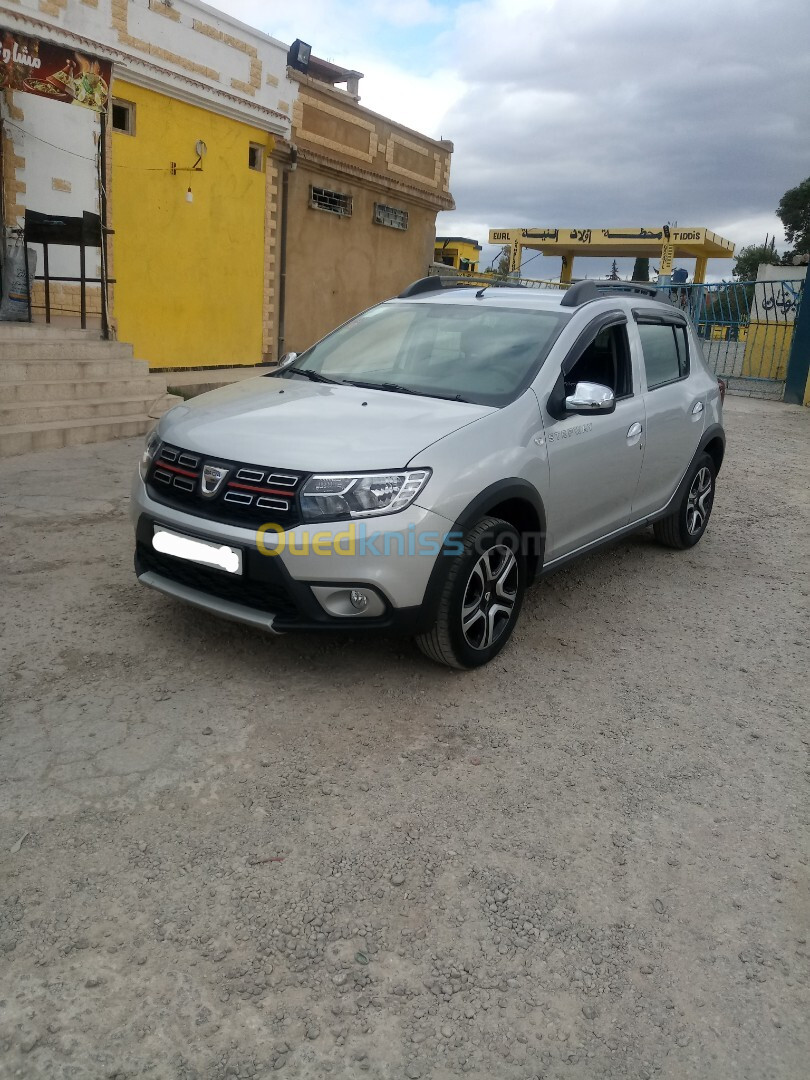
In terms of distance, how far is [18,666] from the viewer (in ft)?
12.0

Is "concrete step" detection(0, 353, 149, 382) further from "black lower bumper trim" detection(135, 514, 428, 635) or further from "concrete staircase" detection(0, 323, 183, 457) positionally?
"black lower bumper trim" detection(135, 514, 428, 635)

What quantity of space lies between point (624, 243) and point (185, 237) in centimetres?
2898

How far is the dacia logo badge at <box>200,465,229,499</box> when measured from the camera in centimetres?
344

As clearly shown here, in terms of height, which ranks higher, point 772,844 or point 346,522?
point 346,522

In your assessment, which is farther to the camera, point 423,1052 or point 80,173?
point 80,173

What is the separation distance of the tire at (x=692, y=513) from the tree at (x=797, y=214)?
50.5 m

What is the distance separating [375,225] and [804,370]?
877cm

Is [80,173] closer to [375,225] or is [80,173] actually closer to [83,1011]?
[375,225]

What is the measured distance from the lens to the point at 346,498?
128 inches

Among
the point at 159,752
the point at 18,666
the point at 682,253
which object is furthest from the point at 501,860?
the point at 682,253

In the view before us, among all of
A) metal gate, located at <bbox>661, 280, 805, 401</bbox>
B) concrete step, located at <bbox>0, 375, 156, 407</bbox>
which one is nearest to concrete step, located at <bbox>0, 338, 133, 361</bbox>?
concrete step, located at <bbox>0, 375, 156, 407</bbox>

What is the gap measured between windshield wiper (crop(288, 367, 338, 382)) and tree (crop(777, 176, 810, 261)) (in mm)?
52611

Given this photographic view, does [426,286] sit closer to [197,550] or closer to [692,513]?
[692,513]

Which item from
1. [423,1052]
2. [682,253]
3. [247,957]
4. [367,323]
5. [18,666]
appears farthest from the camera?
[682,253]
